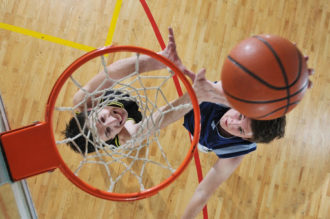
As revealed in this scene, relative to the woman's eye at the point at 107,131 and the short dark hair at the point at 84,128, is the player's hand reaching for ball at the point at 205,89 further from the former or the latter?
the woman's eye at the point at 107,131

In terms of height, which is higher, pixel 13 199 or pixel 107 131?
pixel 107 131

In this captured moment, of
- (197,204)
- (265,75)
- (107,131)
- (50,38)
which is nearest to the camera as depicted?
(265,75)

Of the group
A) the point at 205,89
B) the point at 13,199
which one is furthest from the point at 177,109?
the point at 13,199

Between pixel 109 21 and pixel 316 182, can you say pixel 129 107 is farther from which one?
pixel 316 182

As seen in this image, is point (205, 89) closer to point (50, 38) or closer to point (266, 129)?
point (266, 129)

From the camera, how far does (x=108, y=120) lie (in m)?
1.77

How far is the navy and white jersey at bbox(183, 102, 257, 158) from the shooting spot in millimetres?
1913

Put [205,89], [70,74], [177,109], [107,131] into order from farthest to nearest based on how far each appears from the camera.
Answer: [107,131]
[177,109]
[205,89]
[70,74]

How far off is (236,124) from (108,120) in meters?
0.78

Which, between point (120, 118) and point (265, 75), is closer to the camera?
point (265, 75)

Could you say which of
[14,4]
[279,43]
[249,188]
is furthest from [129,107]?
[14,4]

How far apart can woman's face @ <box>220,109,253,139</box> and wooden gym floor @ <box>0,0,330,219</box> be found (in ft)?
2.99

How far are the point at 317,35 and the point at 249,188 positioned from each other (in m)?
1.68

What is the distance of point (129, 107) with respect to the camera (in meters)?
2.16
